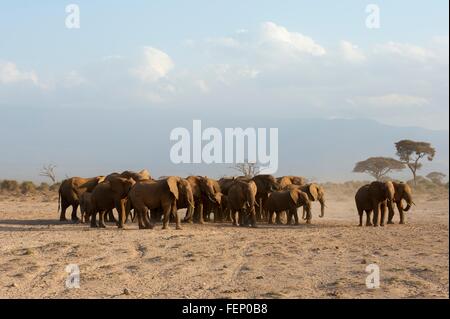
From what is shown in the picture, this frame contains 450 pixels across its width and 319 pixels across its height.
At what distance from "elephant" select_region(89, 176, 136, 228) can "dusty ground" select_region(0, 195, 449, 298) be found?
1087 mm

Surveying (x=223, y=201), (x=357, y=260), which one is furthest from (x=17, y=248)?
(x=223, y=201)

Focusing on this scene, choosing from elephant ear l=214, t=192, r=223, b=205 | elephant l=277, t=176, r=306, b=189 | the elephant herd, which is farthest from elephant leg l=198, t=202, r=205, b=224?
elephant l=277, t=176, r=306, b=189

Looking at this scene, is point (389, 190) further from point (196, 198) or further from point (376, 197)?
point (196, 198)

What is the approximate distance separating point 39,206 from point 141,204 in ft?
50.6

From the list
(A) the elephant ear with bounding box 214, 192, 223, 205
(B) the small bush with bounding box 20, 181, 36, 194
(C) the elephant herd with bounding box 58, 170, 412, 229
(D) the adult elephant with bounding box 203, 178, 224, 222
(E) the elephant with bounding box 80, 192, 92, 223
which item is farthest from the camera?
(B) the small bush with bounding box 20, 181, 36, 194

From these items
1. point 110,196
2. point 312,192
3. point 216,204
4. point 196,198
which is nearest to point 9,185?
point 216,204

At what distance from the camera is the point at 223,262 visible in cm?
1391

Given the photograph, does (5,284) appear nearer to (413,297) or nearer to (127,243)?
(127,243)

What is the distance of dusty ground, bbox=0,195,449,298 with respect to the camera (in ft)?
36.3

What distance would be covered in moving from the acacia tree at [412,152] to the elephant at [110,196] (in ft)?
163

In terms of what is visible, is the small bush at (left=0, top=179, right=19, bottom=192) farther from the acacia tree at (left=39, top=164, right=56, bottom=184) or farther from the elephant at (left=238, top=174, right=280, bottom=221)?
the elephant at (left=238, top=174, right=280, bottom=221)

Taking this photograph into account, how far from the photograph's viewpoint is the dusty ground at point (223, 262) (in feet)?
36.3

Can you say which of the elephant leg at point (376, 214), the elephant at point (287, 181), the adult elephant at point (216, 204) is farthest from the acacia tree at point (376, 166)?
the elephant leg at point (376, 214)
